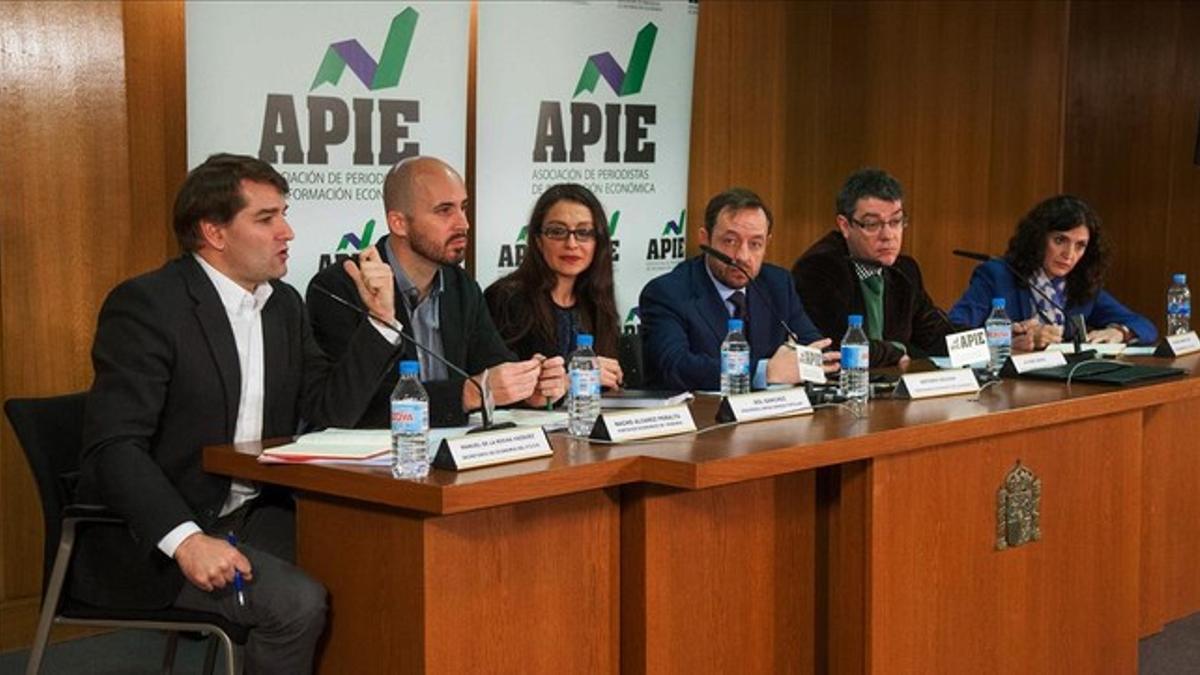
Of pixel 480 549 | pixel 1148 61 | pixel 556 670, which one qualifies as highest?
pixel 1148 61

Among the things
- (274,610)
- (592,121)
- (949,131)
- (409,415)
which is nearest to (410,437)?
(409,415)

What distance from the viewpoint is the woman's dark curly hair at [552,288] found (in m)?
4.13

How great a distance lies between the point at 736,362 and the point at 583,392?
72 centimetres

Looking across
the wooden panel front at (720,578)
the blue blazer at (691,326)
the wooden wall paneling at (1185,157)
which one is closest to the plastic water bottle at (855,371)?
the wooden panel front at (720,578)

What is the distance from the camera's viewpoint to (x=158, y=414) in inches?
120

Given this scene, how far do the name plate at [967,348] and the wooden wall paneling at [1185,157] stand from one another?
2.96m

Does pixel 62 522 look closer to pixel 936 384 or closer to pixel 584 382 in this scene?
pixel 584 382

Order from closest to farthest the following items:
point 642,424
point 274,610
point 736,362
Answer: point 274,610
point 642,424
point 736,362

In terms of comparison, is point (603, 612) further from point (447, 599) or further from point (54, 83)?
point (54, 83)

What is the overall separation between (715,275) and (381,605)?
6.01ft

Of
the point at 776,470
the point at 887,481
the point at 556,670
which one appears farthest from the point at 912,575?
the point at 556,670

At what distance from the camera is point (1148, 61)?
6.91m

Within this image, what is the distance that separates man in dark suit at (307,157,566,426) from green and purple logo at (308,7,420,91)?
1.06 m

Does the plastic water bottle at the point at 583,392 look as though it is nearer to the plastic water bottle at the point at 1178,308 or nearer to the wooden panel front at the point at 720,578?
the wooden panel front at the point at 720,578
